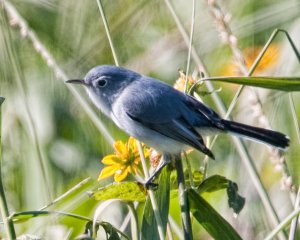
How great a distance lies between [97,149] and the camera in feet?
9.39

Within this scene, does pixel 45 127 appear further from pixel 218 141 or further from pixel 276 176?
pixel 276 176

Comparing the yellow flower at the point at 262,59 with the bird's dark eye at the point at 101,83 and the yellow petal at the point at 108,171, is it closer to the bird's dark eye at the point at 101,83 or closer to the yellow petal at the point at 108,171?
the bird's dark eye at the point at 101,83

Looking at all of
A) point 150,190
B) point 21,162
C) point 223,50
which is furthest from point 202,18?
point 150,190

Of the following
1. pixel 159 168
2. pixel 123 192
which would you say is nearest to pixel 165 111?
pixel 159 168

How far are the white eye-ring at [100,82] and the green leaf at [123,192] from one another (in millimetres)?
805

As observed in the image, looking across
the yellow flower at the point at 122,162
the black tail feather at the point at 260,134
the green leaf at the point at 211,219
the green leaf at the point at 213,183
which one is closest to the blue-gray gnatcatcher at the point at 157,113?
the black tail feather at the point at 260,134

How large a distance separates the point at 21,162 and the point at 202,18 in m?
0.96

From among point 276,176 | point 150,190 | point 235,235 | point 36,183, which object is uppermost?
point 150,190

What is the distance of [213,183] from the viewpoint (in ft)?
5.74

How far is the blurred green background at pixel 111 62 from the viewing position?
2650 mm

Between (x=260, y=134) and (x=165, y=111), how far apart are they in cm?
33

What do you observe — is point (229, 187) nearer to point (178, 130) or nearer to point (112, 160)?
point (112, 160)

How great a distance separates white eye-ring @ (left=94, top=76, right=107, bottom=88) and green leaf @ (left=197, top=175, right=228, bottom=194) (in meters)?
0.81

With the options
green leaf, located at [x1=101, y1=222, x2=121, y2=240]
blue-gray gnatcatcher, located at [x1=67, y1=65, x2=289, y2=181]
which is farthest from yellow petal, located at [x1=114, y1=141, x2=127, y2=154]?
green leaf, located at [x1=101, y1=222, x2=121, y2=240]
